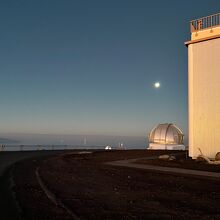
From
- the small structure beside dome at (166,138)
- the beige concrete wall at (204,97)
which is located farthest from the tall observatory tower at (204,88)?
the small structure beside dome at (166,138)

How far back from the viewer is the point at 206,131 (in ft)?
77.4

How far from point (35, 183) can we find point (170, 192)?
17.6 feet

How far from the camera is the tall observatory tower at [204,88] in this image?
2316cm

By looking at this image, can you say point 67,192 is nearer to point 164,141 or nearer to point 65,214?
point 65,214

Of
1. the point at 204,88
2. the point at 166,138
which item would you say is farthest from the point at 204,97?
the point at 166,138

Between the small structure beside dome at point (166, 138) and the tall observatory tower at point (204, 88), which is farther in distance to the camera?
the small structure beside dome at point (166, 138)

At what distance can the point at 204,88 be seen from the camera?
23922 mm

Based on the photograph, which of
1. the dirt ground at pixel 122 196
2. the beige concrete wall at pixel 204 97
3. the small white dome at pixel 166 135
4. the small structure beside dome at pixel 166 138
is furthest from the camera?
the small white dome at pixel 166 135

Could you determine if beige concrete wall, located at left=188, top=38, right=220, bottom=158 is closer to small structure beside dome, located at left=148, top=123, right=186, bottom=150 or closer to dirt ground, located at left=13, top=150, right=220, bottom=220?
dirt ground, located at left=13, top=150, right=220, bottom=220

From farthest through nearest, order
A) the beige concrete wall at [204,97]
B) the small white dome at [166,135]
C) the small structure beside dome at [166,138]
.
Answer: the small white dome at [166,135] → the small structure beside dome at [166,138] → the beige concrete wall at [204,97]

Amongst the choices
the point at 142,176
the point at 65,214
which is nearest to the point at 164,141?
the point at 142,176

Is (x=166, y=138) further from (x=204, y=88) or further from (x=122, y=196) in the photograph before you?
(x=122, y=196)

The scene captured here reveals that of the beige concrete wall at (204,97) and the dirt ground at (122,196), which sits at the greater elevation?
the beige concrete wall at (204,97)

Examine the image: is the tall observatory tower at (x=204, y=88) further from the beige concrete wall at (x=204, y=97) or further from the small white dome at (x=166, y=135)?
the small white dome at (x=166, y=135)
